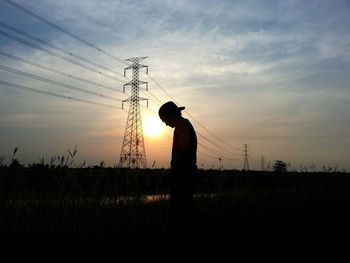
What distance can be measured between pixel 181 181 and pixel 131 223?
1829mm

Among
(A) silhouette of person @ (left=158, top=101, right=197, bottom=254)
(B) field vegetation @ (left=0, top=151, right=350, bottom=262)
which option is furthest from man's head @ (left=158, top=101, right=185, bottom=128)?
(B) field vegetation @ (left=0, top=151, right=350, bottom=262)

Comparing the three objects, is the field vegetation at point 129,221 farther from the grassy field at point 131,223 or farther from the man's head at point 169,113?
the man's head at point 169,113

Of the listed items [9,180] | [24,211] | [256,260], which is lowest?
[256,260]

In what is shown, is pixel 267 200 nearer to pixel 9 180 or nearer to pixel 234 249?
pixel 234 249

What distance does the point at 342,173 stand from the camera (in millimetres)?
17703

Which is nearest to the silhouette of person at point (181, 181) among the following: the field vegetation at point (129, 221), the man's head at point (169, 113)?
the man's head at point (169, 113)

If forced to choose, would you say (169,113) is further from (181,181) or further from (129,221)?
(129,221)

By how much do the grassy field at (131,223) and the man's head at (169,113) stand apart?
1.71 meters

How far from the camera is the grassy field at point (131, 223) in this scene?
600 cm

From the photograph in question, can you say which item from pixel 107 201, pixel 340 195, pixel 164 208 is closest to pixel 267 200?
pixel 340 195

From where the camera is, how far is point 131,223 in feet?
26.0

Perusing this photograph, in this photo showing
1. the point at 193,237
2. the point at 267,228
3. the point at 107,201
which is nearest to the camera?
the point at 193,237

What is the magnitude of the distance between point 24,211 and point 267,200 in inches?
275

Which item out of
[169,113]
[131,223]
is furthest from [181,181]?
[131,223]
